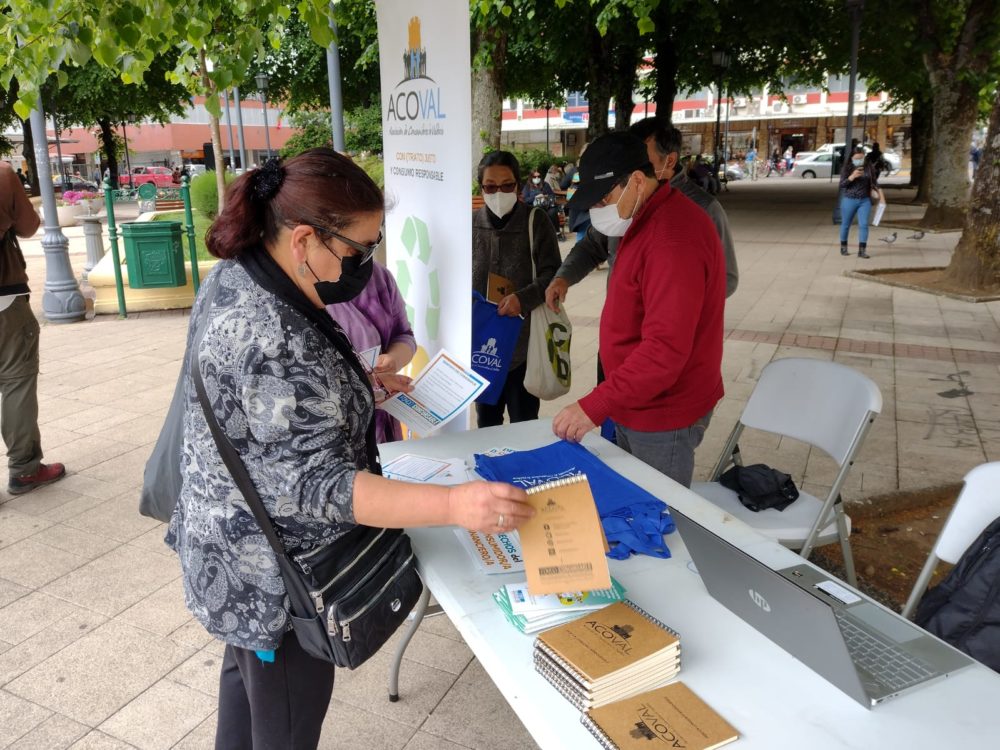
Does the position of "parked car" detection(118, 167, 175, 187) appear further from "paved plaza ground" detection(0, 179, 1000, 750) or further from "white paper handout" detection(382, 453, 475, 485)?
"white paper handout" detection(382, 453, 475, 485)

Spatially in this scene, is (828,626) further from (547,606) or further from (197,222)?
(197,222)

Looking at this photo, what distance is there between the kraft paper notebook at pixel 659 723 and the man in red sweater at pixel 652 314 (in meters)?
1.02

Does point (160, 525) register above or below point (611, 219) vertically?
below

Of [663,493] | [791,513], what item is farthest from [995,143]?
[663,493]

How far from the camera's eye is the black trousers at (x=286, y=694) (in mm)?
1602

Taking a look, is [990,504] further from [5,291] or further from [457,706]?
[5,291]

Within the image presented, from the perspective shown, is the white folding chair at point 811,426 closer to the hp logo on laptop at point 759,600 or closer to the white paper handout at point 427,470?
the white paper handout at point 427,470

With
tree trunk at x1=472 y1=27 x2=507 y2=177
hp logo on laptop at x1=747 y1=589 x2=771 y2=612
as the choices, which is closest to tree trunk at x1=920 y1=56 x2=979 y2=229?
tree trunk at x1=472 y1=27 x2=507 y2=177

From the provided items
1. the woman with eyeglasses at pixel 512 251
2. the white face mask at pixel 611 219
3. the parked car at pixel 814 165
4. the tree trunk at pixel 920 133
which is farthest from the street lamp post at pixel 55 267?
the parked car at pixel 814 165

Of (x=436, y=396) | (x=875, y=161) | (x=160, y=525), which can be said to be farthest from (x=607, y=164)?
(x=875, y=161)

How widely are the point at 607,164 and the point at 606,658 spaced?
1470 millimetres

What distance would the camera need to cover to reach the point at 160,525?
3.83 m

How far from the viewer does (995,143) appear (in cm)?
871

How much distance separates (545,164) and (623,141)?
2208 cm
